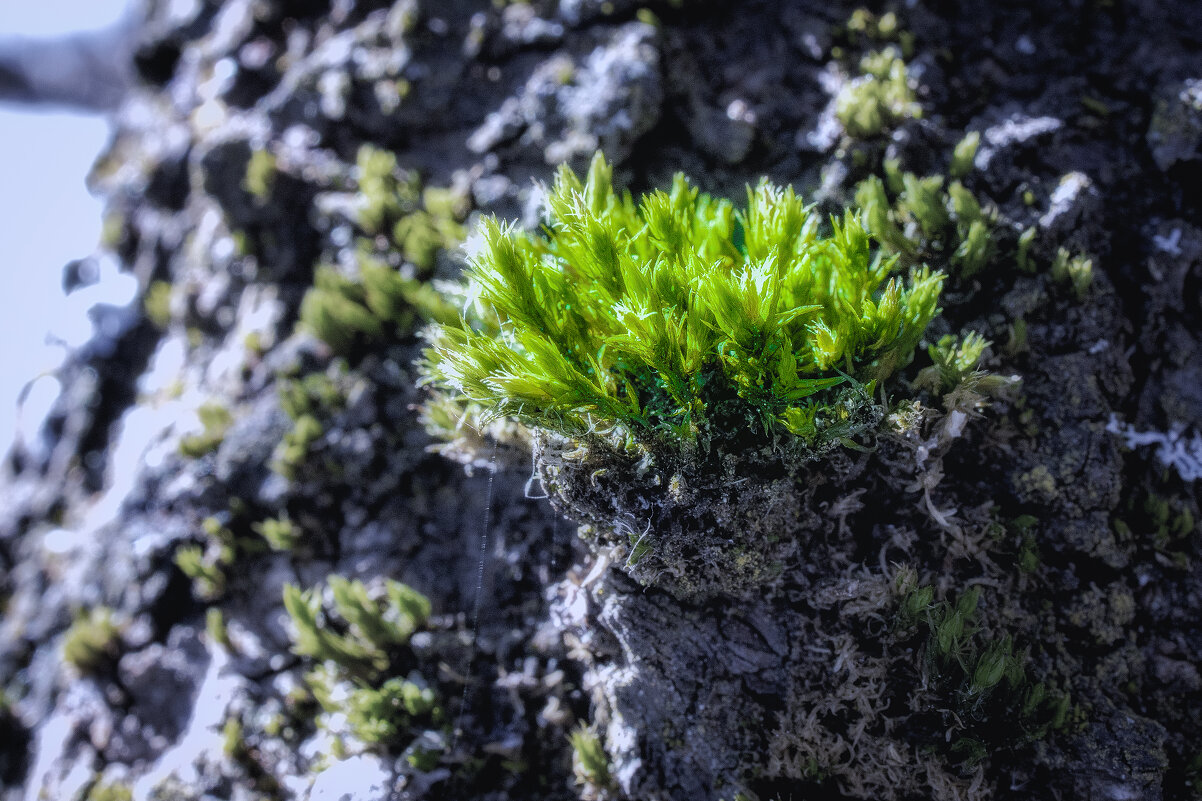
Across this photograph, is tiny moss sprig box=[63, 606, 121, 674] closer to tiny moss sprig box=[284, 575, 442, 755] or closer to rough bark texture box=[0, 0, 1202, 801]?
rough bark texture box=[0, 0, 1202, 801]

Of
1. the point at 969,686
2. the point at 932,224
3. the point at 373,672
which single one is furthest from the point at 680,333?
the point at 373,672

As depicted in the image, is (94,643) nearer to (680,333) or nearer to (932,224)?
(680,333)

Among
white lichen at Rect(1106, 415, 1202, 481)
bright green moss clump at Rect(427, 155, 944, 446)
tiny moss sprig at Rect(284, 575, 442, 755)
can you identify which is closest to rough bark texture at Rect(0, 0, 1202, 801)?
white lichen at Rect(1106, 415, 1202, 481)

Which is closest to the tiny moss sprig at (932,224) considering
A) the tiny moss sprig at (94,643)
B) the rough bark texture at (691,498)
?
the rough bark texture at (691,498)

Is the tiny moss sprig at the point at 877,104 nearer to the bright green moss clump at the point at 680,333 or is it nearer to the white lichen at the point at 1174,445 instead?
the bright green moss clump at the point at 680,333

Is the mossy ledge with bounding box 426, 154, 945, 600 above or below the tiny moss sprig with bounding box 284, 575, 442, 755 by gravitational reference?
above

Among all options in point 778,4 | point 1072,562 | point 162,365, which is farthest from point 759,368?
point 162,365

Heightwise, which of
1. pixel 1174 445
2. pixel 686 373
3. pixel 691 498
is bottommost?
Answer: pixel 1174 445
